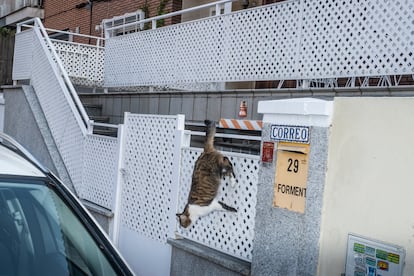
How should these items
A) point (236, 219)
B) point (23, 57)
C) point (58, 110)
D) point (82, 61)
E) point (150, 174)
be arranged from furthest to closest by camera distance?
point (82, 61) < point (23, 57) < point (58, 110) < point (150, 174) < point (236, 219)

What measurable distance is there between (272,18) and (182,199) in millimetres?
2797

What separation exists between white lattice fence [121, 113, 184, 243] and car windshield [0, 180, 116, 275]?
99.0 inches

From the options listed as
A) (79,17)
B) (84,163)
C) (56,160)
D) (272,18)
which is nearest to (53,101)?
(56,160)

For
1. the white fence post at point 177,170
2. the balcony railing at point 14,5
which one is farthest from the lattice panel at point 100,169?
the balcony railing at point 14,5

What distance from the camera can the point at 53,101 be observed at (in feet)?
27.8

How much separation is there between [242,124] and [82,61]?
6.75 m

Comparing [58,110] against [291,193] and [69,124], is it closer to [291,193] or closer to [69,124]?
[69,124]

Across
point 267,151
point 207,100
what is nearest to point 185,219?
point 267,151

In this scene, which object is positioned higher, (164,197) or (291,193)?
(291,193)

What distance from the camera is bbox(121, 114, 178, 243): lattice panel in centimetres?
539

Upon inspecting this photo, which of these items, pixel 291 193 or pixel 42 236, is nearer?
pixel 42 236

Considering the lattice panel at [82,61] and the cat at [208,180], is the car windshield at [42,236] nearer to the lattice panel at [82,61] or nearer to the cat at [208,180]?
the cat at [208,180]

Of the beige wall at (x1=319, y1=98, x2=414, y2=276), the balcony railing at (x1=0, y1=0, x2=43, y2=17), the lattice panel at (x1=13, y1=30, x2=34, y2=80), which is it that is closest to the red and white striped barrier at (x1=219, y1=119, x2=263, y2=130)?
the beige wall at (x1=319, y1=98, x2=414, y2=276)

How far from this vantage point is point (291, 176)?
3725 millimetres
